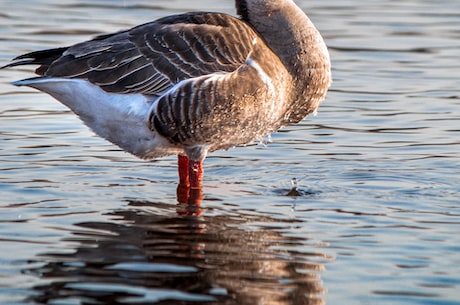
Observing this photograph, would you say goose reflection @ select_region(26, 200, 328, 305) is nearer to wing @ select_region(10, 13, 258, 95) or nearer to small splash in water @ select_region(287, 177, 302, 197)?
small splash in water @ select_region(287, 177, 302, 197)

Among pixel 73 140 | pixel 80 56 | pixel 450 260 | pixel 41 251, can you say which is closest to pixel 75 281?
pixel 41 251

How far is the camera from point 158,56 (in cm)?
891

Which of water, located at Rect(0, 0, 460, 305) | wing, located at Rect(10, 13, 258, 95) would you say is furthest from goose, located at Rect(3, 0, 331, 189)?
water, located at Rect(0, 0, 460, 305)

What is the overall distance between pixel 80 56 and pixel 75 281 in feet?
10.2

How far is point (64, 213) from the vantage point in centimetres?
809

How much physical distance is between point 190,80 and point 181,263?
2.34 meters

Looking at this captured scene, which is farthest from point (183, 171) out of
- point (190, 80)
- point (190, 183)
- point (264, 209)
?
point (264, 209)

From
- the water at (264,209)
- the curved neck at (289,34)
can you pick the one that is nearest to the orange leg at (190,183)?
the water at (264,209)

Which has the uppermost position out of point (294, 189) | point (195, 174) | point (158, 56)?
point (158, 56)

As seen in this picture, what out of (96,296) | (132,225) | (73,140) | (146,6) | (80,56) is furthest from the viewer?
(146,6)

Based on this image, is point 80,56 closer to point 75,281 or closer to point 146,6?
point 75,281

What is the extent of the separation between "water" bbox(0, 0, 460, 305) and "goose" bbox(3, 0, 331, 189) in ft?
1.71

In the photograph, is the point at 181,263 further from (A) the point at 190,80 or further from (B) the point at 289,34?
(B) the point at 289,34

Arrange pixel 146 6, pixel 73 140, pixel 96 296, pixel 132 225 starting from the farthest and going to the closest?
1. pixel 146 6
2. pixel 73 140
3. pixel 132 225
4. pixel 96 296
